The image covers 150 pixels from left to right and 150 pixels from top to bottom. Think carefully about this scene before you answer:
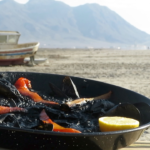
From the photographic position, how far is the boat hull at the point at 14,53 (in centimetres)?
1523

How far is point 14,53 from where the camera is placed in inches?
608

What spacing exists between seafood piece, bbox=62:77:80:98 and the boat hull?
40.4 ft

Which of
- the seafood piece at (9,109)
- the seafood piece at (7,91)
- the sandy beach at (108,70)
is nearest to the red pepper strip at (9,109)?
the seafood piece at (9,109)

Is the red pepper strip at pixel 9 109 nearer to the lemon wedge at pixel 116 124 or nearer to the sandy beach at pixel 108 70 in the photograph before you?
the lemon wedge at pixel 116 124

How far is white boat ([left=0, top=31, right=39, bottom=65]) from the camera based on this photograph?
1533 cm

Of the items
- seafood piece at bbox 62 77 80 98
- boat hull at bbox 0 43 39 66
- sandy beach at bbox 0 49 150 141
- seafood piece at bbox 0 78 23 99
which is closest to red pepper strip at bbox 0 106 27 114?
seafood piece at bbox 0 78 23 99

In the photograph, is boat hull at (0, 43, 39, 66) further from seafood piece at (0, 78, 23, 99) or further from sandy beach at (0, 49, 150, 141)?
seafood piece at (0, 78, 23, 99)

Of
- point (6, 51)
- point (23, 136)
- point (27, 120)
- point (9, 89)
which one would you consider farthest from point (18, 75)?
point (6, 51)

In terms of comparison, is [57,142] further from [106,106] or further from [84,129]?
[106,106]

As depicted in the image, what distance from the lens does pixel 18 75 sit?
3.64 m

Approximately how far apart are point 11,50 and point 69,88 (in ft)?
41.1

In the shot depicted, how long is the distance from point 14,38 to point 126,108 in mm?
14338

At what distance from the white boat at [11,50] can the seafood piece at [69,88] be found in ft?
40.5

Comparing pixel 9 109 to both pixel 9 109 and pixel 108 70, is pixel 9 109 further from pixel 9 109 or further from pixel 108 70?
pixel 108 70
